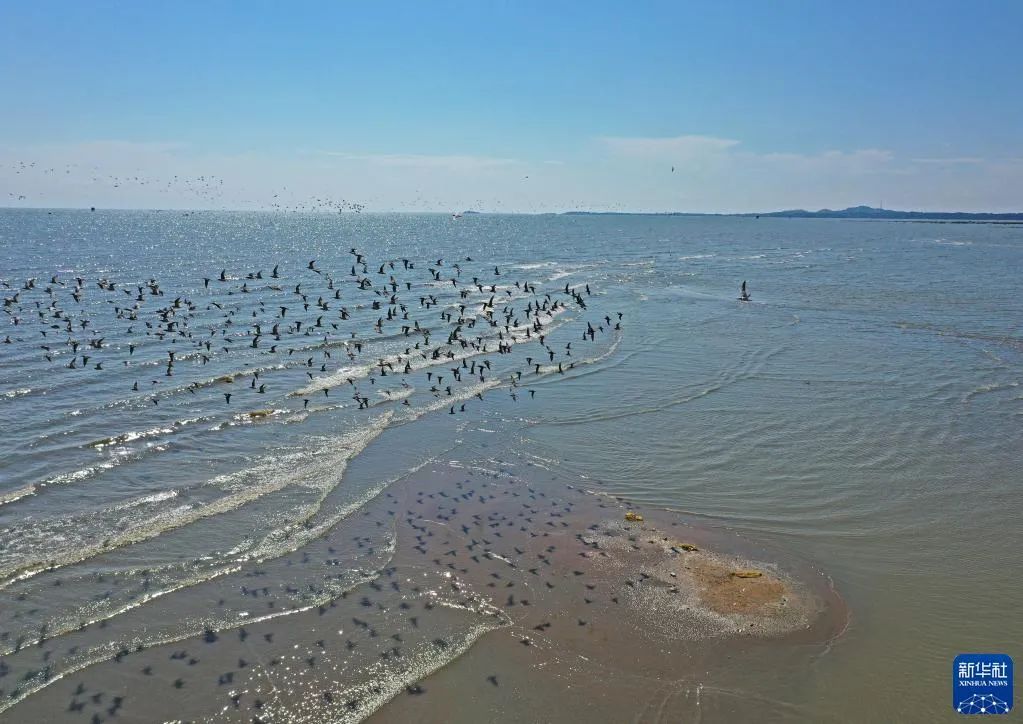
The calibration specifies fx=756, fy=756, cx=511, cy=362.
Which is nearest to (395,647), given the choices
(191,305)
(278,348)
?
(278,348)

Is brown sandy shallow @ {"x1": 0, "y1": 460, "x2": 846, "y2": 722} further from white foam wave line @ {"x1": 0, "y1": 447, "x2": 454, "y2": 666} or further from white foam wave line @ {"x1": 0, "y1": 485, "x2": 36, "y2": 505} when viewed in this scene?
white foam wave line @ {"x1": 0, "y1": 485, "x2": 36, "y2": 505}

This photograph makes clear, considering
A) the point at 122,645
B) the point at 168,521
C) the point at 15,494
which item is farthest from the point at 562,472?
the point at 15,494

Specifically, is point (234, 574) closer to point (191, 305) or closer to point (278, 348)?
point (278, 348)

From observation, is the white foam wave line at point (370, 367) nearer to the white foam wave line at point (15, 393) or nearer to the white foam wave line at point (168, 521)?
the white foam wave line at point (168, 521)

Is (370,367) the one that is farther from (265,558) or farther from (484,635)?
(484,635)

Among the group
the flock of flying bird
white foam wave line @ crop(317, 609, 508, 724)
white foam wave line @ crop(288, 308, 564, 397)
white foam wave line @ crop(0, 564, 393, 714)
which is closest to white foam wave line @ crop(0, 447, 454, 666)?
white foam wave line @ crop(0, 564, 393, 714)
